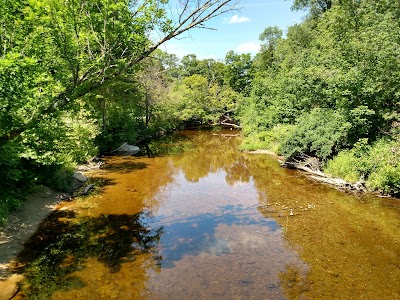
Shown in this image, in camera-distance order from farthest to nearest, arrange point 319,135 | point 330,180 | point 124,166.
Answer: point 124,166 → point 319,135 → point 330,180

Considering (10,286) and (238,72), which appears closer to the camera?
(10,286)

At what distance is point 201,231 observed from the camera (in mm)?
12406

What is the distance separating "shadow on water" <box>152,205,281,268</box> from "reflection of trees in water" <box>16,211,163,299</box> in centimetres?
53

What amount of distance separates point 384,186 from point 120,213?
13.7 m

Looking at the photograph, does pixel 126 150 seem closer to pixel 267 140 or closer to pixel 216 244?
pixel 267 140

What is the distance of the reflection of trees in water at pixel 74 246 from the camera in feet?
28.9

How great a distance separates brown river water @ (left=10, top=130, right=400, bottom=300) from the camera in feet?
28.3

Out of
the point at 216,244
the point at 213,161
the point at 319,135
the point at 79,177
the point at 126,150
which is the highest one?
the point at 319,135

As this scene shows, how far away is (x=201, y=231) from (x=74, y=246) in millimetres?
4921

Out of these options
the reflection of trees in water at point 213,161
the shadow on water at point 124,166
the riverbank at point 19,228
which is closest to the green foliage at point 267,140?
the reflection of trees in water at point 213,161

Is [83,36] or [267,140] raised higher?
[83,36]

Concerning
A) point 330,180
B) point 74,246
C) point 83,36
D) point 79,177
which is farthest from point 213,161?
point 83,36

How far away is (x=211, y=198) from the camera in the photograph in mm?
16578

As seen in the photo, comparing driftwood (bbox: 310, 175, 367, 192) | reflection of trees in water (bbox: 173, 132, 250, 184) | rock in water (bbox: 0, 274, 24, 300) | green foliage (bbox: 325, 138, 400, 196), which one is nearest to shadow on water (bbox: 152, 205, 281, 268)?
rock in water (bbox: 0, 274, 24, 300)
